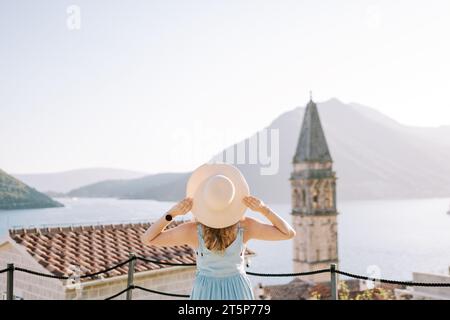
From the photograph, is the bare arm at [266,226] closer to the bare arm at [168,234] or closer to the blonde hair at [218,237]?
the blonde hair at [218,237]

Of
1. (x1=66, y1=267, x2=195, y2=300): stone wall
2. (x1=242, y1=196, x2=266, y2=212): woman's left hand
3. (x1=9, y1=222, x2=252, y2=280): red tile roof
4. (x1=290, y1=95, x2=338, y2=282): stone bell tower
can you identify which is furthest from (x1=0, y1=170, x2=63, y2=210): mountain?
(x1=242, y1=196, x2=266, y2=212): woman's left hand

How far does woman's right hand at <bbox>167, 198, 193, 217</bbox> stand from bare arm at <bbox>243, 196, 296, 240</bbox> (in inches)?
16.1

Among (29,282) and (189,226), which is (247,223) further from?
(29,282)

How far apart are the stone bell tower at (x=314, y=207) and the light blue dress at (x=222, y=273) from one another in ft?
159

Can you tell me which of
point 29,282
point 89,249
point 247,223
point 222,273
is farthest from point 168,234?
point 89,249

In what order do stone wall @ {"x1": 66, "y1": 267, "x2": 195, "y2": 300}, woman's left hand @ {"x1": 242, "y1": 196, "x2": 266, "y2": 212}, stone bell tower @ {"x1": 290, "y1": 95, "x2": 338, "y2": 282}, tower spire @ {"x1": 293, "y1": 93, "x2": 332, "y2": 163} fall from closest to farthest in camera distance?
woman's left hand @ {"x1": 242, "y1": 196, "x2": 266, "y2": 212}
stone wall @ {"x1": 66, "y1": 267, "x2": 195, "y2": 300}
stone bell tower @ {"x1": 290, "y1": 95, "x2": 338, "y2": 282}
tower spire @ {"x1": 293, "y1": 93, "x2": 332, "y2": 163}

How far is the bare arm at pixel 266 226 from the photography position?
3391 mm

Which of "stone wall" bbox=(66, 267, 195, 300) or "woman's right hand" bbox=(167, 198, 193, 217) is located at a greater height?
"woman's right hand" bbox=(167, 198, 193, 217)

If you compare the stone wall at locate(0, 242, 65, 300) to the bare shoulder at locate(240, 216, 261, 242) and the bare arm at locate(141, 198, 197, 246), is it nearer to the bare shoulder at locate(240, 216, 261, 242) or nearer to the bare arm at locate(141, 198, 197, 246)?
the bare arm at locate(141, 198, 197, 246)

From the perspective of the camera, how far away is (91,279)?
9828mm

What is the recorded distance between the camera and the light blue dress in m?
3.51
